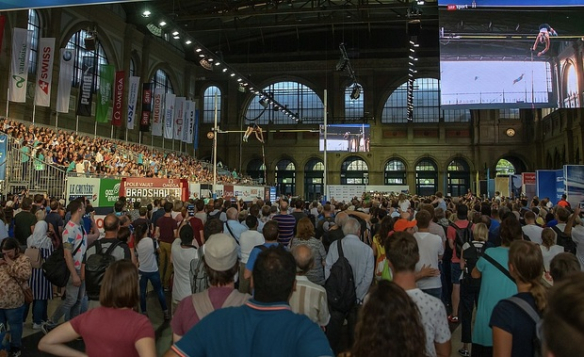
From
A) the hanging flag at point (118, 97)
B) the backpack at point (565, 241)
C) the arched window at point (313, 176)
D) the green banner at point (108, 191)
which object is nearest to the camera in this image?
the backpack at point (565, 241)

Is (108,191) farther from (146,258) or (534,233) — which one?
(534,233)

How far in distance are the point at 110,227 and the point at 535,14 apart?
9.67m

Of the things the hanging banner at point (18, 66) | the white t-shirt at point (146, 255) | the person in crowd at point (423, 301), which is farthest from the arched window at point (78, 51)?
the person in crowd at point (423, 301)

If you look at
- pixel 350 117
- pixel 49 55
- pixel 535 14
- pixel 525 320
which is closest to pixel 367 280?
pixel 525 320

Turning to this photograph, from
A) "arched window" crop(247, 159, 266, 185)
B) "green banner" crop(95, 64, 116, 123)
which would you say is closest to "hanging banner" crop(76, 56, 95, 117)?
"green banner" crop(95, 64, 116, 123)

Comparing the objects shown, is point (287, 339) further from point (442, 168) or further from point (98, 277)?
point (442, 168)

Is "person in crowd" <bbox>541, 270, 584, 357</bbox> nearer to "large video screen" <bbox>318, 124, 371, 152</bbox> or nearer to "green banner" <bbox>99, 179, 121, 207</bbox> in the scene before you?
"green banner" <bbox>99, 179, 121, 207</bbox>

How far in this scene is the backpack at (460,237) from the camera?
18.5 ft

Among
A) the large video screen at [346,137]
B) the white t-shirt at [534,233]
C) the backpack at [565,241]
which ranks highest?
the large video screen at [346,137]

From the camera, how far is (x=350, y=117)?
1382 inches

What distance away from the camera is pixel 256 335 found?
150cm

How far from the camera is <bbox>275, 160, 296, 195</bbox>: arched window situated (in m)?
36.6

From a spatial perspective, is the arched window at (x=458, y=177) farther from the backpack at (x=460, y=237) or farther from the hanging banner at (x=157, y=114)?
the backpack at (x=460, y=237)

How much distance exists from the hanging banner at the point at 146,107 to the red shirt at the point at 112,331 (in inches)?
1022
